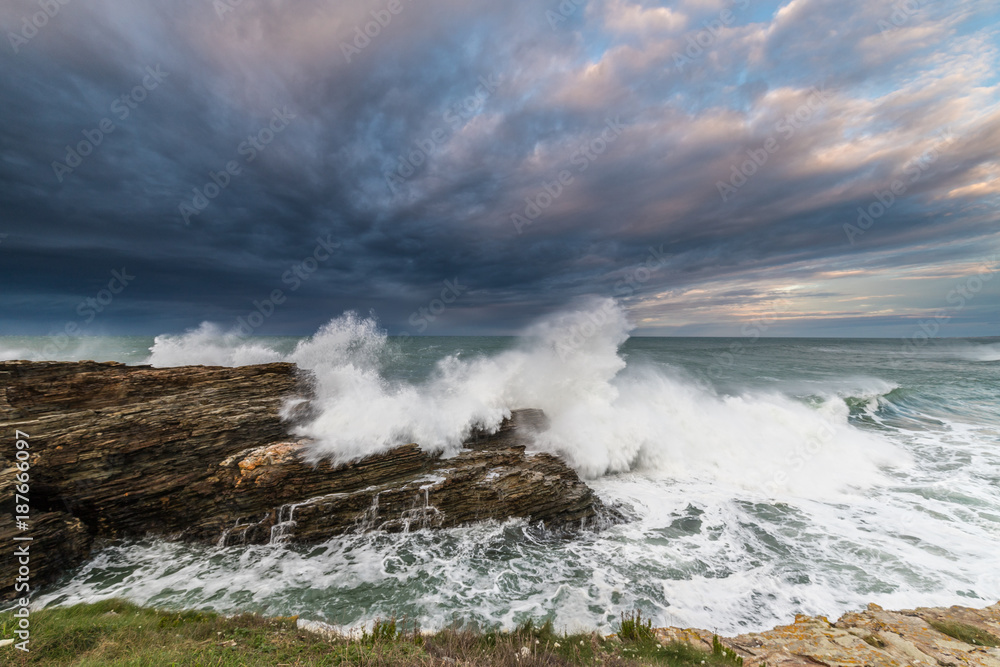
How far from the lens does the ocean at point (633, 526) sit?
7152mm

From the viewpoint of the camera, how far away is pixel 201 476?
31.5 feet

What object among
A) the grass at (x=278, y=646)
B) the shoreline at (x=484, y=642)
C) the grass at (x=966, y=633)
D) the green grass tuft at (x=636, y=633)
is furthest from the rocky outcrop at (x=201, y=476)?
the grass at (x=966, y=633)

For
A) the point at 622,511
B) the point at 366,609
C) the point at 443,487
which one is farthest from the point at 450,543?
the point at 622,511

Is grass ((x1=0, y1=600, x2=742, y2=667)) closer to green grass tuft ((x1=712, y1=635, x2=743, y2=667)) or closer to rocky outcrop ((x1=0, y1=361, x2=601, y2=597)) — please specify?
green grass tuft ((x1=712, y1=635, x2=743, y2=667))

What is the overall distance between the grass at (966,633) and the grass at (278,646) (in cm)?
397

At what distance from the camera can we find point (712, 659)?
203 inches

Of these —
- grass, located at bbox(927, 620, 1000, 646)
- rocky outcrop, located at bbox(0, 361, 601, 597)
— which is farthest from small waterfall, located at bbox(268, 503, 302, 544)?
grass, located at bbox(927, 620, 1000, 646)

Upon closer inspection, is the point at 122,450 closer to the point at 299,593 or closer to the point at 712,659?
the point at 299,593

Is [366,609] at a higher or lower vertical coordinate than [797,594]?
higher

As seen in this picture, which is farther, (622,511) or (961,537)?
(622,511)

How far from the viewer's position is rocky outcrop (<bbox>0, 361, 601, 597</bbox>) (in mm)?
8742

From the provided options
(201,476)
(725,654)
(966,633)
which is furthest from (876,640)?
(201,476)

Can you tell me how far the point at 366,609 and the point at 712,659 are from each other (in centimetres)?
602

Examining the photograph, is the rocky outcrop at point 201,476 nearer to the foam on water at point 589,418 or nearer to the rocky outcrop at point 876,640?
the foam on water at point 589,418
